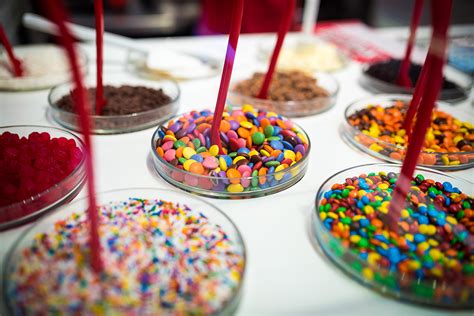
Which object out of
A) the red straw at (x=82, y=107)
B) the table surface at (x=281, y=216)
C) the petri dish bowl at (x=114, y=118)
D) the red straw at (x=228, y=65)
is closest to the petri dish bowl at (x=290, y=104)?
the table surface at (x=281, y=216)

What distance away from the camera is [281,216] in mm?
669

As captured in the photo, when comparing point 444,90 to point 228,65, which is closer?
point 228,65

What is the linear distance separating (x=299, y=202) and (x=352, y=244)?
0.16 m

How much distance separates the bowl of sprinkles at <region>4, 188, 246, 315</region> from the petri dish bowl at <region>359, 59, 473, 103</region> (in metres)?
0.75

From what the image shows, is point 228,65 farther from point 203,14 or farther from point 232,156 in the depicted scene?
point 203,14

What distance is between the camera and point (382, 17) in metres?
2.78

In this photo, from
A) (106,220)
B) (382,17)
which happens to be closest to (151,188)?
(106,220)

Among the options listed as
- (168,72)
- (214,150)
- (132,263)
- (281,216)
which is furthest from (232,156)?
(168,72)

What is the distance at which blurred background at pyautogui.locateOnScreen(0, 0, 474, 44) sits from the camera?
198 cm

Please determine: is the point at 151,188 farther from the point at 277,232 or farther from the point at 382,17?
the point at 382,17

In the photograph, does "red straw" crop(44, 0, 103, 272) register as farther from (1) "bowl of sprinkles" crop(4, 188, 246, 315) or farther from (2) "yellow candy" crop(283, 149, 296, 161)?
(2) "yellow candy" crop(283, 149, 296, 161)

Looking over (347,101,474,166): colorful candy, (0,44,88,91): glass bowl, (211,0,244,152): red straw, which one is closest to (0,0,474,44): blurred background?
(0,44,88,91): glass bowl

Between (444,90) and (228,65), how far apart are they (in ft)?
2.38

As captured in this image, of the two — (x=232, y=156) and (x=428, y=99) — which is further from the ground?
(x=428, y=99)
